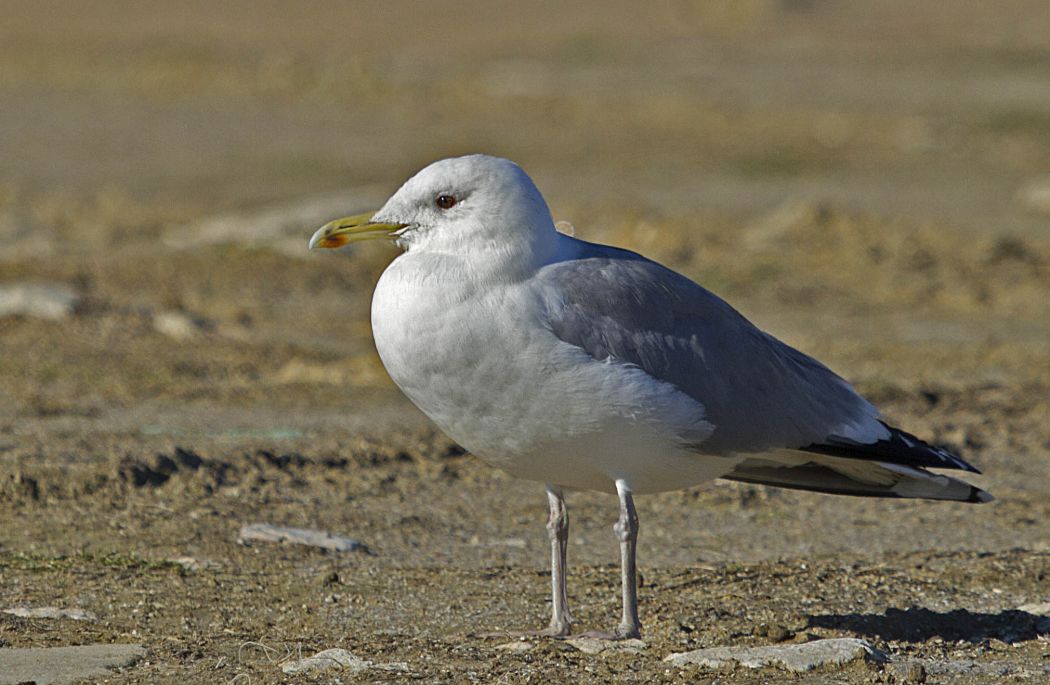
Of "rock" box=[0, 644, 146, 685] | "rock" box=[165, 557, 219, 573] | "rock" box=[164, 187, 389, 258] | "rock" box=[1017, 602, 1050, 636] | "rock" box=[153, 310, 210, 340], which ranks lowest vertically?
"rock" box=[0, 644, 146, 685]

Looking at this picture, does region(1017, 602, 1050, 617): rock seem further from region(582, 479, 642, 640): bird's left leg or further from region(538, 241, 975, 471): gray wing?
region(582, 479, 642, 640): bird's left leg

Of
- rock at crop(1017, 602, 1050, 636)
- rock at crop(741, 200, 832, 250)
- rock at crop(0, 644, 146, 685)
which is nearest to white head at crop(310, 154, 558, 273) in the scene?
rock at crop(0, 644, 146, 685)

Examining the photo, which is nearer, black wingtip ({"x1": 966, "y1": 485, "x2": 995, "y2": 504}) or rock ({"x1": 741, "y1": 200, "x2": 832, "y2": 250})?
black wingtip ({"x1": 966, "y1": 485, "x2": 995, "y2": 504})

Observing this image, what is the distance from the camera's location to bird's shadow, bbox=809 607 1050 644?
5.19 m

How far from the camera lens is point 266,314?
10938 millimetres

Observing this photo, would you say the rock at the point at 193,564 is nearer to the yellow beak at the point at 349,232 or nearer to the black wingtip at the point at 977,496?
the yellow beak at the point at 349,232

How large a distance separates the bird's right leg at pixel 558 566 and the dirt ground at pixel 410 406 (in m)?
0.18

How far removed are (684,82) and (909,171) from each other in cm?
839

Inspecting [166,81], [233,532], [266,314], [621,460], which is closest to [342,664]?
[621,460]

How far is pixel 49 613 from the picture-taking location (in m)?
5.26

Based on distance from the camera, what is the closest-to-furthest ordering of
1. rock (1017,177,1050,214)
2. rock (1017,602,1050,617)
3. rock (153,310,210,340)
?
rock (1017,602,1050,617), rock (153,310,210,340), rock (1017,177,1050,214)

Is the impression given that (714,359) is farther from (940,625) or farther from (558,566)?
(940,625)

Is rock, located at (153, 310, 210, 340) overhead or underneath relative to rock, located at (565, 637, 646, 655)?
overhead

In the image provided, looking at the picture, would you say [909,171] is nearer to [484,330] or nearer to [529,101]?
[529,101]
